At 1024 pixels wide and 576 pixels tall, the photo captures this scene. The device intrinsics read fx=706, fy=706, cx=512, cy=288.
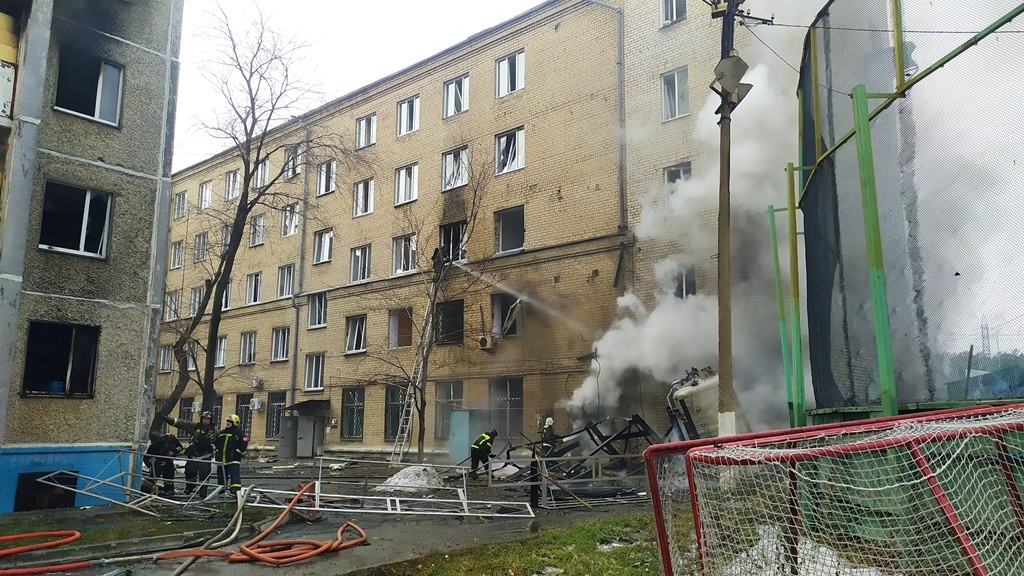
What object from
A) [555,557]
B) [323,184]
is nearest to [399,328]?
[323,184]

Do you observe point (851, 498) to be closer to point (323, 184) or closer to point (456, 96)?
point (456, 96)

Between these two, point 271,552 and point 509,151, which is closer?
point 271,552

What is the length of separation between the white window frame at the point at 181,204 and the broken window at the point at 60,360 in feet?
84.2

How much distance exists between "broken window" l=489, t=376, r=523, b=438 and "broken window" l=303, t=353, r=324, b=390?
836 centimetres

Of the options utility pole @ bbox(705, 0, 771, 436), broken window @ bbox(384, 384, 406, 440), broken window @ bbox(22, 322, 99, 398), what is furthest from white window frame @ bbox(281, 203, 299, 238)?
utility pole @ bbox(705, 0, 771, 436)

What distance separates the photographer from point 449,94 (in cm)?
2470

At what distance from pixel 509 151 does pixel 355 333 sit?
9208mm

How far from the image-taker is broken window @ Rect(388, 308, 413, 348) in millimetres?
24641

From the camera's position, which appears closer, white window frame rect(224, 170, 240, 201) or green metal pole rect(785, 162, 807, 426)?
green metal pole rect(785, 162, 807, 426)

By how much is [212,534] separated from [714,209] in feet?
43.1

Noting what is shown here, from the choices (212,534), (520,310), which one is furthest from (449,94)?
(212,534)

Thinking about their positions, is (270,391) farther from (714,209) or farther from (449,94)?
(714,209)

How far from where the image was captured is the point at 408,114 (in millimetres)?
26000

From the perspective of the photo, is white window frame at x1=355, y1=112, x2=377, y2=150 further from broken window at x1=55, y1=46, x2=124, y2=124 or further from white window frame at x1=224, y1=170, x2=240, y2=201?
broken window at x1=55, y1=46, x2=124, y2=124
